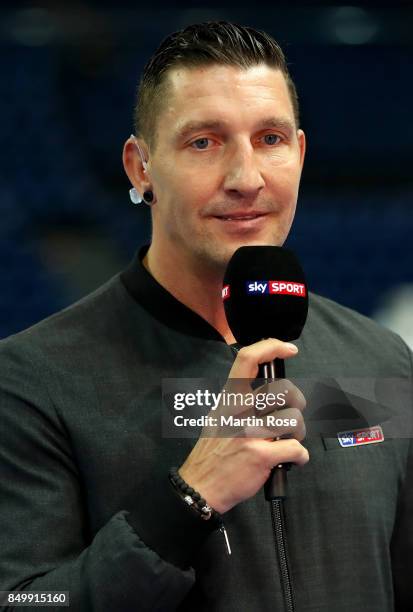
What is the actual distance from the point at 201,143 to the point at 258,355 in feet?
1.12

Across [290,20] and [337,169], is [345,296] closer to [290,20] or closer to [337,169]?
[337,169]

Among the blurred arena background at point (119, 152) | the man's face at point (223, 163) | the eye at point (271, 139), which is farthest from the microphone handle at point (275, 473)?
the blurred arena background at point (119, 152)

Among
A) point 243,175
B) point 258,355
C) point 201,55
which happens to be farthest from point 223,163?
point 258,355

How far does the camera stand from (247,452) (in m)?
0.87

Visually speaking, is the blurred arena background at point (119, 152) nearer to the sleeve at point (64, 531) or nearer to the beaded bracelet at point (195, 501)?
the sleeve at point (64, 531)

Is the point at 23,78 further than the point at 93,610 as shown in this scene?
Yes

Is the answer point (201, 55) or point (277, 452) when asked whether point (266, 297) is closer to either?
point (277, 452)

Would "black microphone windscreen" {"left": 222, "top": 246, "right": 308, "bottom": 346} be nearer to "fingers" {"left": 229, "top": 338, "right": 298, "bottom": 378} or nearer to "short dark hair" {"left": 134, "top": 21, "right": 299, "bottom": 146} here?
"fingers" {"left": 229, "top": 338, "right": 298, "bottom": 378}

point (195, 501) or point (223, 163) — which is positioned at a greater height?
point (223, 163)

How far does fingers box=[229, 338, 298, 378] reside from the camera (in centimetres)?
A: 86

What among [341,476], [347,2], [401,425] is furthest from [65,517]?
[347,2]

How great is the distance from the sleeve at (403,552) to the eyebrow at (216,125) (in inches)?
17.9

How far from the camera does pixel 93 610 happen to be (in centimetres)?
94

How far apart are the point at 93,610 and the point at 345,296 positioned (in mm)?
1773
